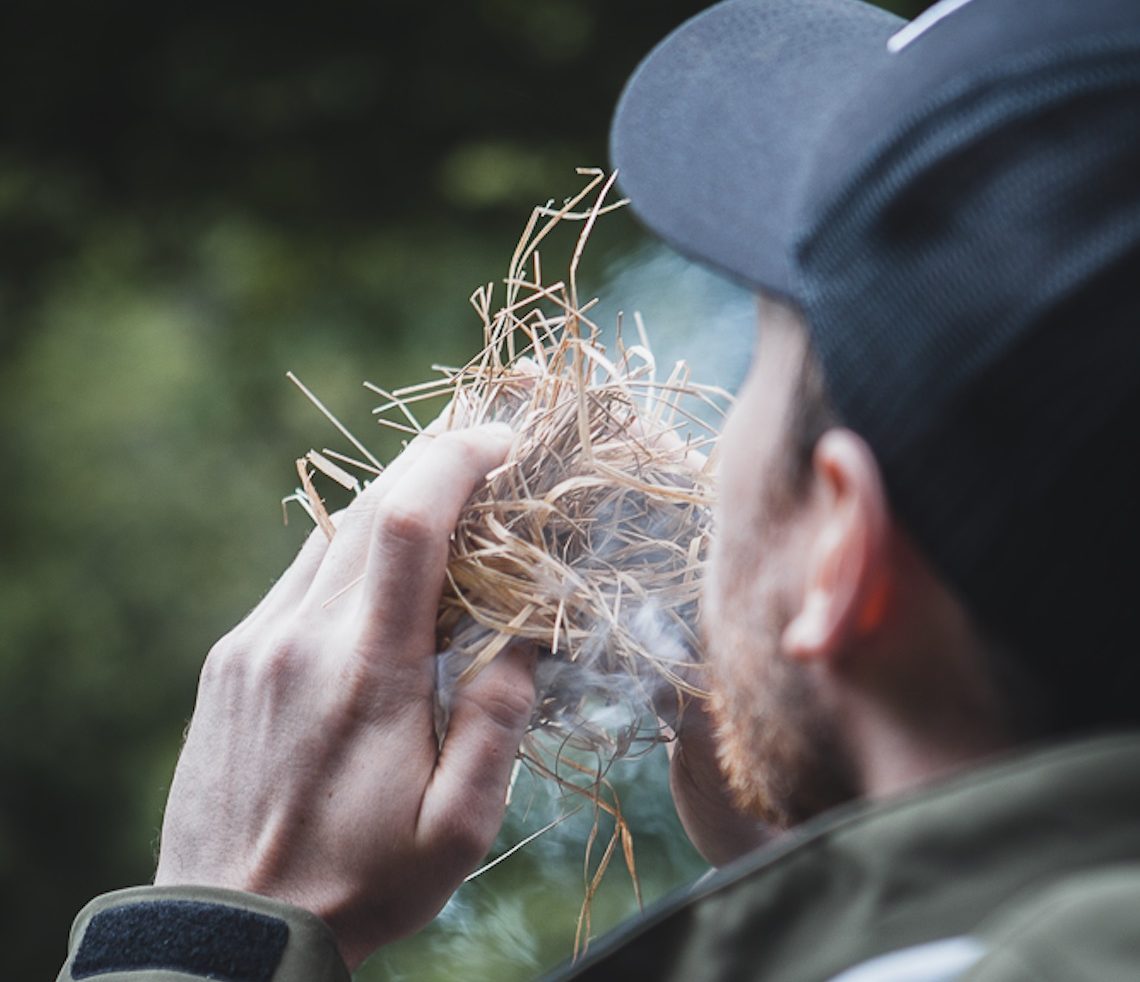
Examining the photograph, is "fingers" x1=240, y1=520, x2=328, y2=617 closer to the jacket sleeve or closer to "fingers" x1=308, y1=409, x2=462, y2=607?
"fingers" x1=308, y1=409, x2=462, y2=607

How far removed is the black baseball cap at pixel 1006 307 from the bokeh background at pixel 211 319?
3.02 metres

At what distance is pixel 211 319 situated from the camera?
4.44 meters

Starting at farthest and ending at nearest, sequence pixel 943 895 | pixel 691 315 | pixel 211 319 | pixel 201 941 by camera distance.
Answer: pixel 211 319, pixel 691 315, pixel 201 941, pixel 943 895

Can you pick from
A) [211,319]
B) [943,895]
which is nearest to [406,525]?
[943,895]

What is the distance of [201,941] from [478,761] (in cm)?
23

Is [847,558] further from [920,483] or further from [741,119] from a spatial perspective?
[741,119]

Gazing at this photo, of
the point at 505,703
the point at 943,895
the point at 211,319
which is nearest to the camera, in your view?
the point at 943,895

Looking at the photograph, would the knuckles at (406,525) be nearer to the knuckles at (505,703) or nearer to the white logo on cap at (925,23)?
the knuckles at (505,703)

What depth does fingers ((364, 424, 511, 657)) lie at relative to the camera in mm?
1042

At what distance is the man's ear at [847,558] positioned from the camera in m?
0.67

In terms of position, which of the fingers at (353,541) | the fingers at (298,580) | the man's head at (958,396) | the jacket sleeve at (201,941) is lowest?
the jacket sleeve at (201,941)

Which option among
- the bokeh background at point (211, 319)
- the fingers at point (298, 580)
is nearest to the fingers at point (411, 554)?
the fingers at point (298, 580)

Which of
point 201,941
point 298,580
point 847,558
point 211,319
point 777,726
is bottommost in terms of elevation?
point 211,319

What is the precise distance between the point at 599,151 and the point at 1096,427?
3764 millimetres
